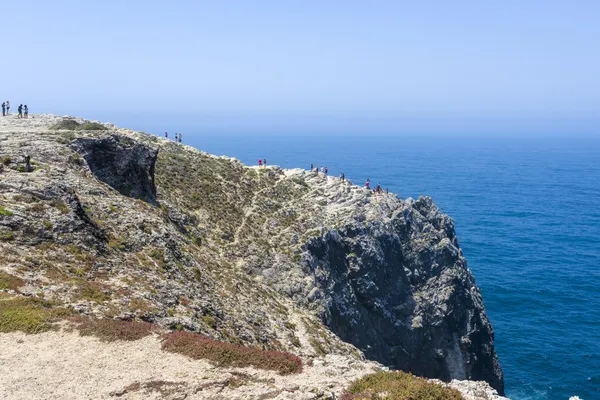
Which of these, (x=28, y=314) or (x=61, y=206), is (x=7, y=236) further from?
(x=28, y=314)

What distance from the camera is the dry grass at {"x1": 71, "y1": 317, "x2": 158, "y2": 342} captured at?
90.3 ft

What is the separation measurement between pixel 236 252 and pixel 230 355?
1589 inches

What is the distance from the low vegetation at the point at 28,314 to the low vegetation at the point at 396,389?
19.2m

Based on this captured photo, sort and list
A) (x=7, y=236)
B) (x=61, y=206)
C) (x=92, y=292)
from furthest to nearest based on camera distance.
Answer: (x=61, y=206)
(x=7, y=236)
(x=92, y=292)

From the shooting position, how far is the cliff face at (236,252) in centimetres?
3688

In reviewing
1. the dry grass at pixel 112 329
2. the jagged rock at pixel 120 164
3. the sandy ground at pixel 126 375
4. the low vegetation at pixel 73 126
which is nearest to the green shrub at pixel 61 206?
the dry grass at pixel 112 329

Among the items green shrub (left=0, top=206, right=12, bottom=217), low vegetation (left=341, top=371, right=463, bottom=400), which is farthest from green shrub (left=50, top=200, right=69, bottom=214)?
low vegetation (left=341, top=371, right=463, bottom=400)

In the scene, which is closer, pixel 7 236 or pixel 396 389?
pixel 396 389

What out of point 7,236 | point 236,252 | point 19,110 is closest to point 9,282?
point 7,236

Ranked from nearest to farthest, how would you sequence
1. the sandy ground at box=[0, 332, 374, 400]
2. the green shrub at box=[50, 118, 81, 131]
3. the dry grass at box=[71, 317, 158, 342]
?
the sandy ground at box=[0, 332, 374, 400]
the dry grass at box=[71, 317, 158, 342]
the green shrub at box=[50, 118, 81, 131]

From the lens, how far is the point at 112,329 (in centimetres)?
2822

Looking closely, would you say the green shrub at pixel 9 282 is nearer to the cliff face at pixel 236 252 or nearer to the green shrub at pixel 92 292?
the cliff face at pixel 236 252

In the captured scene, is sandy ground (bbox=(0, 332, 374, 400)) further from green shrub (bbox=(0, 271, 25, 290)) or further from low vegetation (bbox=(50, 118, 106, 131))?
low vegetation (bbox=(50, 118, 106, 131))

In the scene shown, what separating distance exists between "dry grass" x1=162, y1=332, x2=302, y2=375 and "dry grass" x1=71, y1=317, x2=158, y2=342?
6.69 feet
